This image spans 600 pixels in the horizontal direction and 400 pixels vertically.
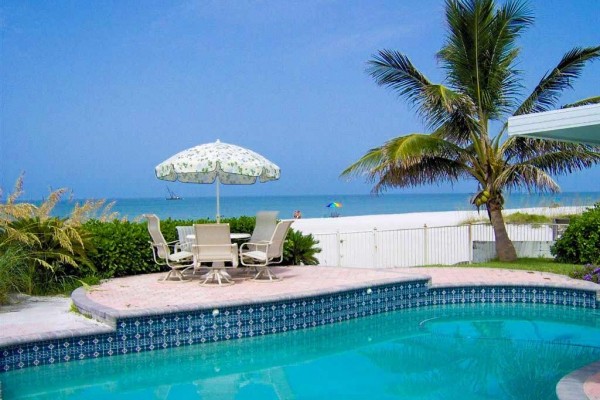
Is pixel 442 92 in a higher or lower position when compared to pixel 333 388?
higher

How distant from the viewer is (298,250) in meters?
13.5

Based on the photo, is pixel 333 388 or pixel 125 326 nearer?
pixel 333 388

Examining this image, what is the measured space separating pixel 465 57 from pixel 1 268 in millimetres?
11198

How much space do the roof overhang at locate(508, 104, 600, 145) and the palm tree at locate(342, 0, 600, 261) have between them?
7.24m

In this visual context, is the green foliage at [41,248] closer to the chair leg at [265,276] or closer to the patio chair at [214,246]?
the patio chair at [214,246]

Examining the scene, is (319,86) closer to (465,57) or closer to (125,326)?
(465,57)

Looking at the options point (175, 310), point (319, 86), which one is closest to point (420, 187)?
point (175, 310)

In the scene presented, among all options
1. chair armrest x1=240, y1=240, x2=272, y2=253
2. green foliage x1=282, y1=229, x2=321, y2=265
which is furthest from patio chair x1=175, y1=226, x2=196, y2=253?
green foliage x1=282, y1=229, x2=321, y2=265

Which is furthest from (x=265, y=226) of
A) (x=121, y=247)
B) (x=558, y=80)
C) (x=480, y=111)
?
(x=558, y=80)

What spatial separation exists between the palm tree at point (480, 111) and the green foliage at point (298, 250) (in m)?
2.10

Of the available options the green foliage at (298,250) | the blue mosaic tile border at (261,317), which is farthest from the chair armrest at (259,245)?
the blue mosaic tile border at (261,317)

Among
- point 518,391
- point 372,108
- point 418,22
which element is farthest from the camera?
point 372,108

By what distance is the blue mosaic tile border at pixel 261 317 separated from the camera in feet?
23.9

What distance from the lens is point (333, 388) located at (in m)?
6.55
